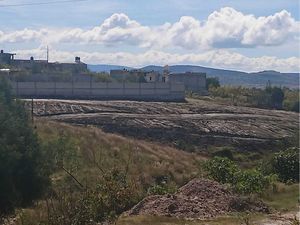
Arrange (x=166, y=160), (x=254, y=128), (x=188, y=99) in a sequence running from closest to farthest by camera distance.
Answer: (x=166, y=160) < (x=254, y=128) < (x=188, y=99)

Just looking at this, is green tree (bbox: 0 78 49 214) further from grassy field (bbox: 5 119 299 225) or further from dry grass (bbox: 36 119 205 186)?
dry grass (bbox: 36 119 205 186)

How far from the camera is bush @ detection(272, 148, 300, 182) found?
25.9 meters

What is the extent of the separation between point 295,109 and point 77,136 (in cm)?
4819

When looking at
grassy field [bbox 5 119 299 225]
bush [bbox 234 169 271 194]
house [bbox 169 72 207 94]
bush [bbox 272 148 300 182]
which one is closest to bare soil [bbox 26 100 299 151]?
grassy field [bbox 5 119 299 225]

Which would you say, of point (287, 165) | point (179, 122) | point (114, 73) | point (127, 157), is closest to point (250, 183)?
point (287, 165)

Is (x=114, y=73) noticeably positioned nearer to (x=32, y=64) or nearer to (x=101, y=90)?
(x=32, y=64)

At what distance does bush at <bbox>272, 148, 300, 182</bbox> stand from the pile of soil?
30.4 ft

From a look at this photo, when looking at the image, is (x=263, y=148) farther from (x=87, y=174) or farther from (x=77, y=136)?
(x=87, y=174)

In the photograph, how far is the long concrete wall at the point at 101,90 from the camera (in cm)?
6675

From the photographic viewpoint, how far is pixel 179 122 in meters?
55.6

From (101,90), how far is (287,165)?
46.5 meters

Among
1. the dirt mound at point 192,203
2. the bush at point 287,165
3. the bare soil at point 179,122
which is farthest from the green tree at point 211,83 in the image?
the dirt mound at point 192,203

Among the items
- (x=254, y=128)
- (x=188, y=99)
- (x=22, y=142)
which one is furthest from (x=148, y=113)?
(x=22, y=142)

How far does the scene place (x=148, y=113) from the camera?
5962cm
